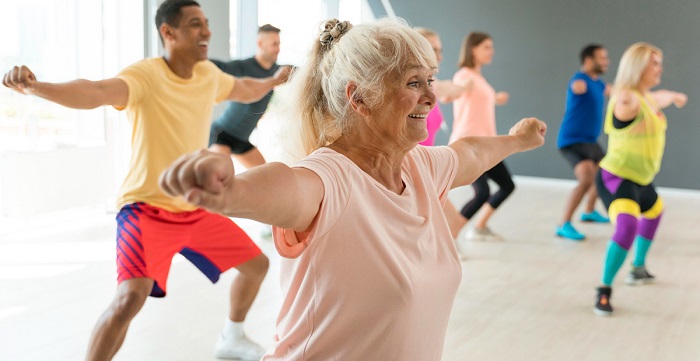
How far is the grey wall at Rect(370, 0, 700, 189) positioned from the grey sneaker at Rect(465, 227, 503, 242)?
12.3 ft

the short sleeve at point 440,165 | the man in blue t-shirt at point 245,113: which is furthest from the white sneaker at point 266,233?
the short sleeve at point 440,165

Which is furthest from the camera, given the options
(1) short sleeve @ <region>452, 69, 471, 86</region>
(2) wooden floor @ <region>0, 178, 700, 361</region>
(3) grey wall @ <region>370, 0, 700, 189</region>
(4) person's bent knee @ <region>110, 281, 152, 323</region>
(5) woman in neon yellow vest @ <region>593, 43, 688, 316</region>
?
(3) grey wall @ <region>370, 0, 700, 189</region>

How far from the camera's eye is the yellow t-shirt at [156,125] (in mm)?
2598

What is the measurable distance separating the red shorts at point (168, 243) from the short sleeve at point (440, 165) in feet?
3.68

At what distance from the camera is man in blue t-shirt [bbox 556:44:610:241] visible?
18.9 ft

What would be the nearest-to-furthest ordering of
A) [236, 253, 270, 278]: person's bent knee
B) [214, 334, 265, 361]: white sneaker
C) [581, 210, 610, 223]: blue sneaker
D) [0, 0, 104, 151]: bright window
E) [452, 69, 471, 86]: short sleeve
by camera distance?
1. [236, 253, 270, 278]: person's bent knee
2. [214, 334, 265, 361]: white sneaker
3. [452, 69, 471, 86]: short sleeve
4. [0, 0, 104, 151]: bright window
5. [581, 210, 610, 223]: blue sneaker

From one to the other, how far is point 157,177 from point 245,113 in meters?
2.52

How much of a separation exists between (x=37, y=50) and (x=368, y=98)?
5008mm

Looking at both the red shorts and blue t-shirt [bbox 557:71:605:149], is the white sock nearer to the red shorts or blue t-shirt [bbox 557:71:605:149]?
the red shorts

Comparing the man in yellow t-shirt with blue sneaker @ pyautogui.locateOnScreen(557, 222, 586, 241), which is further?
blue sneaker @ pyautogui.locateOnScreen(557, 222, 586, 241)

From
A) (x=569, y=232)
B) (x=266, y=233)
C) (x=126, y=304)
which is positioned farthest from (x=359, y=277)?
(x=569, y=232)

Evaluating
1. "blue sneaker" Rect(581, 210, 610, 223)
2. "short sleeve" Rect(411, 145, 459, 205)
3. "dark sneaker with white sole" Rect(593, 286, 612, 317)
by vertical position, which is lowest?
"blue sneaker" Rect(581, 210, 610, 223)

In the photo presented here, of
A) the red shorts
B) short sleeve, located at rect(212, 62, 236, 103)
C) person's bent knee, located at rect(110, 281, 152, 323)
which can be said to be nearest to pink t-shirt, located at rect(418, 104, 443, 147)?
short sleeve, located at rect(212, 62, 236, 103)

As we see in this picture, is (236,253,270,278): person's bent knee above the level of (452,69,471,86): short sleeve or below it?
below
